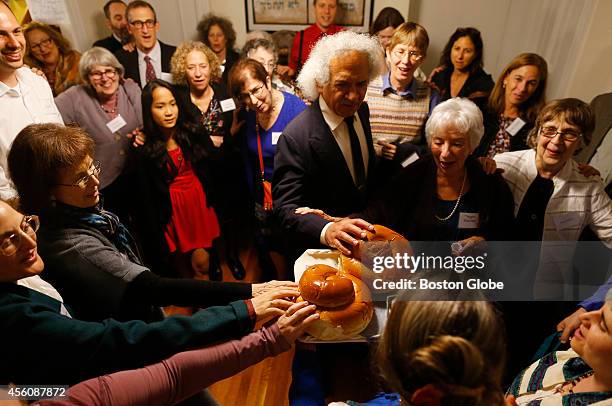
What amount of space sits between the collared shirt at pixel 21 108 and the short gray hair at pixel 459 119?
7.47 ft

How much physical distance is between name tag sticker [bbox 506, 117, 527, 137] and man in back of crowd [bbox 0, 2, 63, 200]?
2998 mm

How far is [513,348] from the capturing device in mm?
1804

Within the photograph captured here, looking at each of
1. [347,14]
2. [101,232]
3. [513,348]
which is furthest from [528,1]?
[101,232]

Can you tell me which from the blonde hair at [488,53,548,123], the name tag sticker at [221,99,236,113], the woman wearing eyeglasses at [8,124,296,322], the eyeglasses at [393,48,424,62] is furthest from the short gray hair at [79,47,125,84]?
the blonde hair at [488,53,548,123]

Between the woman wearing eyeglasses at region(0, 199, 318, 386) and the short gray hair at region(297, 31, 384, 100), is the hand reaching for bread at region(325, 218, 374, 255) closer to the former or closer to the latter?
the woman wearing eyeglasses at region(0, 199, 318, 386)

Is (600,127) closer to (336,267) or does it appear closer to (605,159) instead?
(605,159)

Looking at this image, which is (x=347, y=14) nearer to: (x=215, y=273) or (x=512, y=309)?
(x=215, y=273)

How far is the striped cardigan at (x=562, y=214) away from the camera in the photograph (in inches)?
76.9

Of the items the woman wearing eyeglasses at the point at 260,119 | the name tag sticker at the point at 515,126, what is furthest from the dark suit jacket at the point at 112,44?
the name tag sticker at the point at 515,126

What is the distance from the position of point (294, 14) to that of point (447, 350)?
4.31 metres

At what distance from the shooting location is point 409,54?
273 centimetres

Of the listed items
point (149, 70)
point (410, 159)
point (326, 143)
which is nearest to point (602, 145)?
point (410, 159)

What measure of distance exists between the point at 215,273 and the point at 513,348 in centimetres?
224

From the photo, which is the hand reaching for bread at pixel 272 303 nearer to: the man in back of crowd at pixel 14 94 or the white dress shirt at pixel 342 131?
the white dress shirt at pixel 342 131
